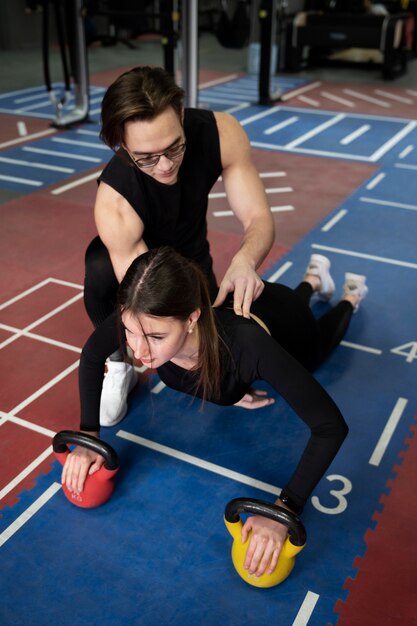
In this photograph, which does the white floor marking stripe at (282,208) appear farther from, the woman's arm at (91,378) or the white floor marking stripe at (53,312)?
the woman's arm at (91,378)

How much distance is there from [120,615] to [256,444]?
0.70 m

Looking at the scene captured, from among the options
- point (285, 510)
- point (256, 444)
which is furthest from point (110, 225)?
point (285, 510)

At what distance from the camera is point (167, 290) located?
1370 mm

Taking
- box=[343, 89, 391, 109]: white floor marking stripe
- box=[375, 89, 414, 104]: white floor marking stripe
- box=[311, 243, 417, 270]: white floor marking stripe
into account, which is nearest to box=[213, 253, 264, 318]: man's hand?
box=[311, 243, 417, 270]: white floor marking stripe

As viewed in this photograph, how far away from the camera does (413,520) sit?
5.51 ft

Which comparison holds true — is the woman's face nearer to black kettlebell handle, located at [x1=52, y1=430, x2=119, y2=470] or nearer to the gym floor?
black kettlebell handle, located at [x1=52, y1=430, x2=119, y2=470]

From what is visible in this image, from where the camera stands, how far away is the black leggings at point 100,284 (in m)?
2.00

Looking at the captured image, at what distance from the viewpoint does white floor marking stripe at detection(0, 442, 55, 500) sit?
1.77 m

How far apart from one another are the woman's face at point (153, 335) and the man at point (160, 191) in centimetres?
25

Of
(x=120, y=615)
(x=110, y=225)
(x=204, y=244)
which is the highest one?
(x=110, y=225)

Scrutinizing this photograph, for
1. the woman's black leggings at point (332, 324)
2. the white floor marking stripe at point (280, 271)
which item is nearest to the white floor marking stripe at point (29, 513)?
the woman's black leggings at point (332, 324)

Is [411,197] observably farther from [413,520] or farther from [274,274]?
[413,520]

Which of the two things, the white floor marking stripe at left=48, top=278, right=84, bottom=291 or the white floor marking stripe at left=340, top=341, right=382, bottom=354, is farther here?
the white floor marking stripe at left=48, top=278, right=84, bottom=291

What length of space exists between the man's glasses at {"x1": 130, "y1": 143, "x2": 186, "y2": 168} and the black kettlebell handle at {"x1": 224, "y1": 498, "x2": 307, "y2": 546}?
87 cm
